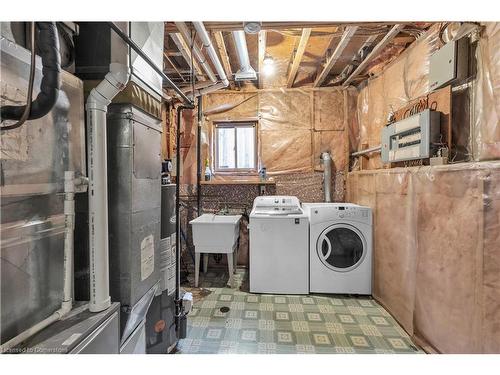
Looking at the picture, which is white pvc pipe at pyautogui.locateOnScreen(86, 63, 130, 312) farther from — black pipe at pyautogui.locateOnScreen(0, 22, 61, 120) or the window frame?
the window frame

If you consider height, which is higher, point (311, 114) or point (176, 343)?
point (311, 114)

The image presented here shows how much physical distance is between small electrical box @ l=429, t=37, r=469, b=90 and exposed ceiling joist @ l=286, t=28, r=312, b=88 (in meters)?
0.98

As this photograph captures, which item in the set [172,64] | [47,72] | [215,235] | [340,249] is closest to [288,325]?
[340,249]

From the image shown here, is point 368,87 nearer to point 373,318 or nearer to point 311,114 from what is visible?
point 311,114

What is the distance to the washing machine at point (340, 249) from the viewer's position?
8.38 ft

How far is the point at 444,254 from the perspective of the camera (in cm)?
158

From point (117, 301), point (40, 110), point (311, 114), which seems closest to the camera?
point (40, 110)

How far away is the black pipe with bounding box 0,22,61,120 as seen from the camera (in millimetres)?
801

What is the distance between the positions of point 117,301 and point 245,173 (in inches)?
96.9

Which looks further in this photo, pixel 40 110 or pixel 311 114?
pixel 311 114

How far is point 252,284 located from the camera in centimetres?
262

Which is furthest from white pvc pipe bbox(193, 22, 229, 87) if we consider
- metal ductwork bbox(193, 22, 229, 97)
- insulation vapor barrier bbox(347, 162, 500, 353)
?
insulation vapor barrier bbox(347, 162, 500, 353)

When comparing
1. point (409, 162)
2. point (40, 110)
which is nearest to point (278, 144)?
point (409, 162)

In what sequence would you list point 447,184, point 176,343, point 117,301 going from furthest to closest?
point 176,343
point 447,184
point 117,301
